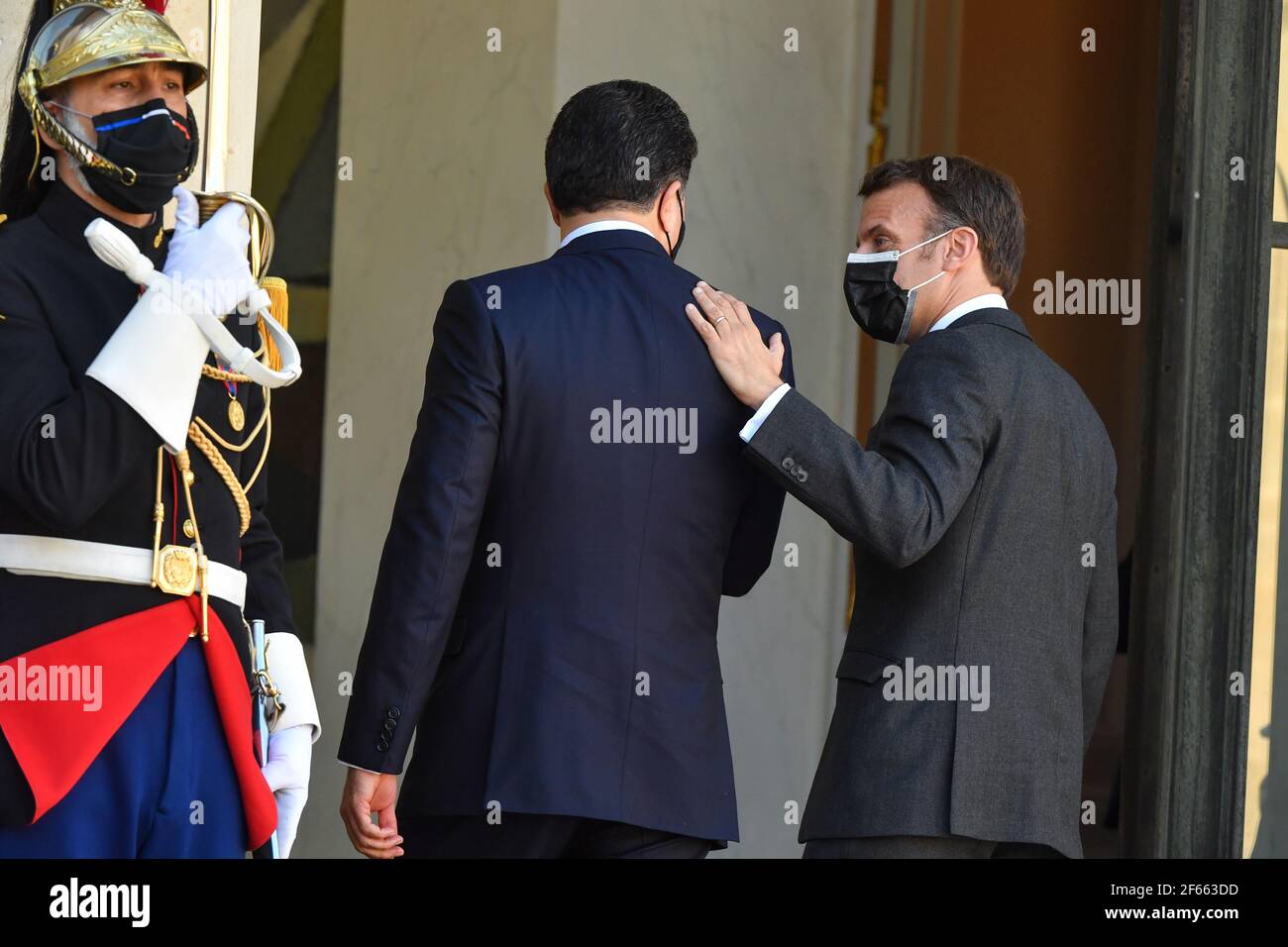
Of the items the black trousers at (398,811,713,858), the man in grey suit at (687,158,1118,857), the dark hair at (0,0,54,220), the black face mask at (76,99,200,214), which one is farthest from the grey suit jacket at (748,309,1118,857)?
the dark hair at (0,0,54,220)

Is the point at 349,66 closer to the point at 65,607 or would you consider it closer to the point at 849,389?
the point at 849,389

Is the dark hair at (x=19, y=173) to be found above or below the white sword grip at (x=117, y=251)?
above

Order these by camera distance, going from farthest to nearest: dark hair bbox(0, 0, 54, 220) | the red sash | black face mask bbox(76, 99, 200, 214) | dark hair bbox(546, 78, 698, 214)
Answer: dark hair bbox(546, 78, 698, 214), dark hair bbox(0, 0, 54, 220), black face mask bbox(76, 99, 200, 214), the red sash

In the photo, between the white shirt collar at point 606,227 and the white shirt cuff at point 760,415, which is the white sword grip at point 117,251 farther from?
the white shirt cuff at point 760,415

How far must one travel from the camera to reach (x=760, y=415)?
3.02 m

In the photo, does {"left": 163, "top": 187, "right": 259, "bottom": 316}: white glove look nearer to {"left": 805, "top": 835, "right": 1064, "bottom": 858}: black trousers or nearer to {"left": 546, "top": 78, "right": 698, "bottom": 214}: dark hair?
{"left": 546, "top": 78, "right": 698, "bottom": 214}: dark hair

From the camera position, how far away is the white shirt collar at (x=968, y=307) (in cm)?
326

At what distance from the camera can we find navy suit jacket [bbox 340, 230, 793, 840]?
2912 millimetres

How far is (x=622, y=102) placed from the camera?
3121 mm

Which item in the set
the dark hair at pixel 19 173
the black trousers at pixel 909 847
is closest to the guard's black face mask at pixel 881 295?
the black trousers at pixel 909 847

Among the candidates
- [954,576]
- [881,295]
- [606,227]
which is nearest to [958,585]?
[954,576]

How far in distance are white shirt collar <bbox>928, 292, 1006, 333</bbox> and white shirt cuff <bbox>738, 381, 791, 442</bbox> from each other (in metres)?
0.36

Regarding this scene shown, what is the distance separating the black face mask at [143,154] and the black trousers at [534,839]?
104cm

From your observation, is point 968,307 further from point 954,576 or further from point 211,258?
point 211,258
